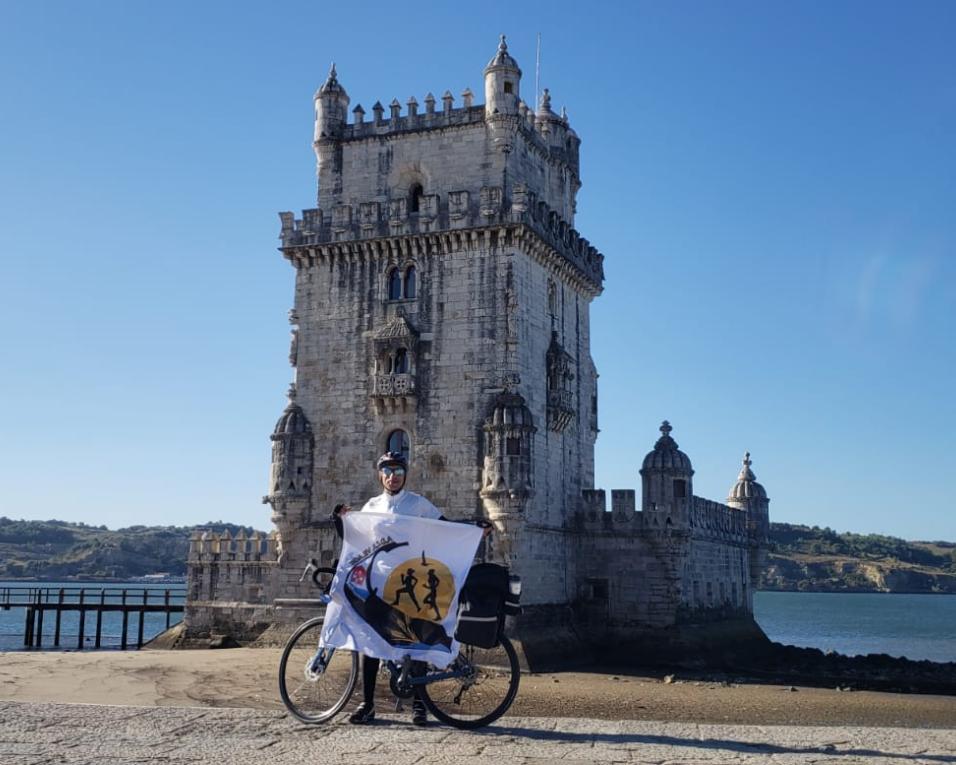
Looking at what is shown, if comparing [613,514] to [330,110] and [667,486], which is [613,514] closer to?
[667,486]

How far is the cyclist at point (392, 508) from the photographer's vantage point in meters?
12.5

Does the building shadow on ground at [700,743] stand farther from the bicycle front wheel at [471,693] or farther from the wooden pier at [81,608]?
the wooden pier at [81,608]

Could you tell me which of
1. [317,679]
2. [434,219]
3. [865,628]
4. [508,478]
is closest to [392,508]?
[317,679]

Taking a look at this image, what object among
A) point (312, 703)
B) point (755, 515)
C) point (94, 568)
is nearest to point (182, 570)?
point (94, 568)

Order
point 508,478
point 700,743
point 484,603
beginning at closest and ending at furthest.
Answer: point 700,743, point 484,603, point 508,478

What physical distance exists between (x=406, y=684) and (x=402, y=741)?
1617 mm

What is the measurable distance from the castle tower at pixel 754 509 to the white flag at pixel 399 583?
37.2 meters

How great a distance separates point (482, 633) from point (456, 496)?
1889cm

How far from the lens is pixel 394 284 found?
34438mm

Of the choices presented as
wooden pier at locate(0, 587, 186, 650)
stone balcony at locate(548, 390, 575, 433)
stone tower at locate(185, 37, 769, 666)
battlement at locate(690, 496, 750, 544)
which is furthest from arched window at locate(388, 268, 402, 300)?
wooden pier at locate(0, 587, 186, 650)

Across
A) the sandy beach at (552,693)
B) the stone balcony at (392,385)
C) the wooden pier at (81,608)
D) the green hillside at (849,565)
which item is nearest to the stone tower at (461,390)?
the stone balcony at (392,385)

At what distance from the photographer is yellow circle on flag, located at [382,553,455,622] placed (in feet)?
43.2

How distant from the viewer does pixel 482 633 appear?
13281 mm

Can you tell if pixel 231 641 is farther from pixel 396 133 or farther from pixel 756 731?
pixel 756 731
